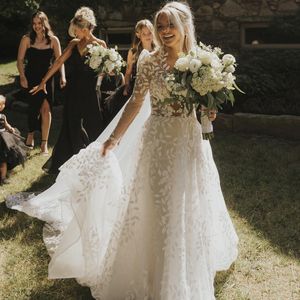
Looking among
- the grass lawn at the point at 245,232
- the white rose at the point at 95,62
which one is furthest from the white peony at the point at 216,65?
the white rose at the point at 95,62

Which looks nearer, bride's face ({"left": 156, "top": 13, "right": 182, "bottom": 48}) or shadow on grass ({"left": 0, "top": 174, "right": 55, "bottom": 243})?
bride's face ({"left": 156, "top": 13, "right": 182, "bottom": 48})

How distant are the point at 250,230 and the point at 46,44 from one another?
457 cm

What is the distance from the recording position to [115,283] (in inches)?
153

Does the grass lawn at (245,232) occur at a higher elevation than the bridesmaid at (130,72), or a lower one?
lower

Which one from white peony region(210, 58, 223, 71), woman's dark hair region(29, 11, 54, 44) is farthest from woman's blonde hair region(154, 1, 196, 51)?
woman's dark hair region(29, 11, 54, 44)

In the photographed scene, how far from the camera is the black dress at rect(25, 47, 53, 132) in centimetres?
799

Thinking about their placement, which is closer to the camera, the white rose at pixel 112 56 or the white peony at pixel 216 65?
the white peony at pixel 216 65

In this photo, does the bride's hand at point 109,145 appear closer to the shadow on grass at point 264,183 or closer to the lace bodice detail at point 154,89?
the lace bodice detail at point 154,89

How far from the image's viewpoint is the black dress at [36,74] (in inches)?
315

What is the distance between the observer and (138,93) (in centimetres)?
379

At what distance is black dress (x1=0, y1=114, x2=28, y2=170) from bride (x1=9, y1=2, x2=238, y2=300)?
254cm

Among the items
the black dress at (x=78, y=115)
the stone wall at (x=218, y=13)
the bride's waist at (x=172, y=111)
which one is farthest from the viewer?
the stone wall at (x=218, y=13)

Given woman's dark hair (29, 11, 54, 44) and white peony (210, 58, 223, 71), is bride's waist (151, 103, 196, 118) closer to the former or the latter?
white peony (210, 58, 223, 71)

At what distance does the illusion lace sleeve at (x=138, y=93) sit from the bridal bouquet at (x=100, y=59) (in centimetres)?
258
